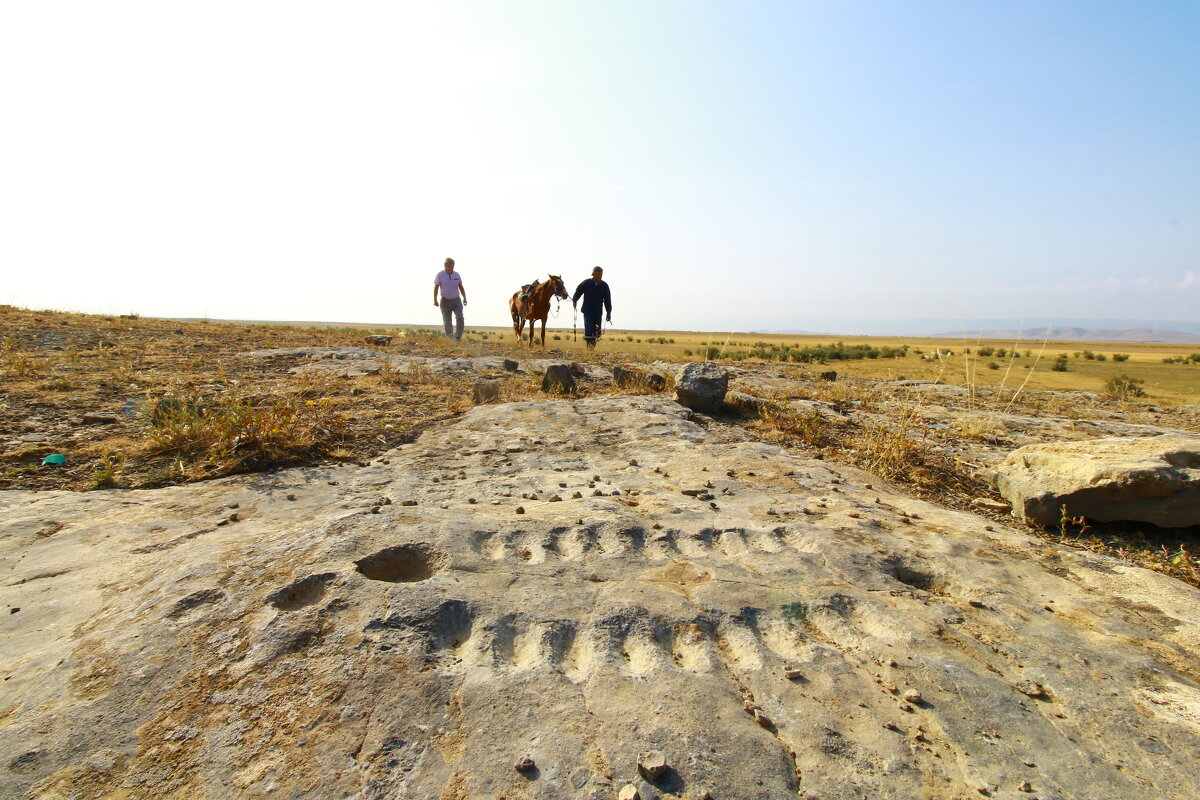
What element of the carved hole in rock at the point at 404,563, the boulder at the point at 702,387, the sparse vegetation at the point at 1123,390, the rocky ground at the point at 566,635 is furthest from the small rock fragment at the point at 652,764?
the sparse vegetation at the point at 1123,390

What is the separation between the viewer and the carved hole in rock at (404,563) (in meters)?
2.46

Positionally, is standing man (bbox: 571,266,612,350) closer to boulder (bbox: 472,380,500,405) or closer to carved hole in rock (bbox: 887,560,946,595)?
boulder (bbox: 472,380,500,405)

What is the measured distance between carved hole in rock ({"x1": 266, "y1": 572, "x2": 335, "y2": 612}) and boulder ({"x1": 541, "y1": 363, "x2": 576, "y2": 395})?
164 inches

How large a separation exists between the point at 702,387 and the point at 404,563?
371 cm

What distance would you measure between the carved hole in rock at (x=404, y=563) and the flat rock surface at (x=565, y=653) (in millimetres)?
10

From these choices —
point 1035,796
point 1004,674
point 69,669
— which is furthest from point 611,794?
point 69,669

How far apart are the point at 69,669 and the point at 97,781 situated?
0.53 meters

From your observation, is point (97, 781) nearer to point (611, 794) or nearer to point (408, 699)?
point (408, 699)

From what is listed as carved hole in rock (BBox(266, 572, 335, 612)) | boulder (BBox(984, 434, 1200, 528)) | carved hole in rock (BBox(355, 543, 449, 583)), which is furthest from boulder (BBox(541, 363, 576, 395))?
carved hole in rock (BBox(266, 572, 335, 612))

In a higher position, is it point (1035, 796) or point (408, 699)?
point (408, 699)

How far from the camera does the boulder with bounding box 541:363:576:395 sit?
6.34 meters

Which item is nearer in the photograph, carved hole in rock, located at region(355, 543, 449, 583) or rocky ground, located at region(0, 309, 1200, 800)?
rocky ground, located at region(0, 309, 1200, 800)

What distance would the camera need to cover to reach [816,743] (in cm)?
170

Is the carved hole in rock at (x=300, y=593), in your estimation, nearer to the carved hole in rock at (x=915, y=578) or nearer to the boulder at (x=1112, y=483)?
the carved hole in rock at (x=915, y=578)
